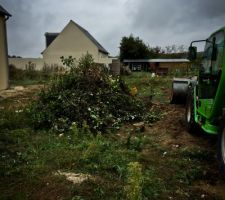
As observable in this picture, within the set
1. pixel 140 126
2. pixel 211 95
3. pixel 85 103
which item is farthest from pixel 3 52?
pixel 211 95

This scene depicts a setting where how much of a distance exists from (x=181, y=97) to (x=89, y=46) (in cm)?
3698

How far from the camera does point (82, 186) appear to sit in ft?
18.0

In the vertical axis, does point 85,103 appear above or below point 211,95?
below

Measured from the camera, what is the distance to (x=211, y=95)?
7801 millimetres

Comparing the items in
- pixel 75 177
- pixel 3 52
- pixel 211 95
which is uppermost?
pixel 3 52

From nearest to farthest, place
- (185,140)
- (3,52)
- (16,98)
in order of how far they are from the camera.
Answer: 1. (185,140)
2. (16,98)
3. (3,52)

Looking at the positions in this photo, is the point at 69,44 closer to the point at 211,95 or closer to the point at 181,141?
the point at 181,141

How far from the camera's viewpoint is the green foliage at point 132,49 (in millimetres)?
55344

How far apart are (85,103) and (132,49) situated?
45.3 meters

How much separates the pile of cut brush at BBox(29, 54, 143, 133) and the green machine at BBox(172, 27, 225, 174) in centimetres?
199

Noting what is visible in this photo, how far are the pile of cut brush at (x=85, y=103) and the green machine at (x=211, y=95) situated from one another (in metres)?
1.99

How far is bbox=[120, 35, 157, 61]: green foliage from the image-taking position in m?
55.3

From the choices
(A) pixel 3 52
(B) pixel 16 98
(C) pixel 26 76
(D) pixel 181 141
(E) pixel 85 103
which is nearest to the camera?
(D) pixel 181 141

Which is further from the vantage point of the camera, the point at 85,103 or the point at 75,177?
the point at 85,103
